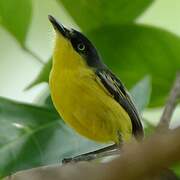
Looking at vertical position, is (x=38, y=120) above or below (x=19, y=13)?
below

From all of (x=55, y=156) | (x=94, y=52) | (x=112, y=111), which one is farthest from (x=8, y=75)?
(x=55, y=156)

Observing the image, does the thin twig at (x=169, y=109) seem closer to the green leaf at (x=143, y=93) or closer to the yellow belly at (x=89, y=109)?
the green leaf at (x=143, y=93)

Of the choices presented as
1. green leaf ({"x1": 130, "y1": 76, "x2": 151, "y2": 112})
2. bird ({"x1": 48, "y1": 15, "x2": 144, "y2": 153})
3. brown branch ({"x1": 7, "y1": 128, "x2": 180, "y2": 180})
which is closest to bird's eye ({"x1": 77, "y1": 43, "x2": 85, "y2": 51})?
bird ({"x1": 48, "y1": 15, "x2": 144, "y2": 153})

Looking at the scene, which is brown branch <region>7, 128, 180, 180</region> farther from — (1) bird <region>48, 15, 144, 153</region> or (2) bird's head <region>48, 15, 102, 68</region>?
(2) bird's head <region>48, 15, 102, 68</region>

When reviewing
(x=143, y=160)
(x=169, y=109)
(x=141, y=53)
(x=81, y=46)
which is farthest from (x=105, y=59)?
(x=143, y=160)

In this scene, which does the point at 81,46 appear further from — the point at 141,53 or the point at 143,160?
the point at 143,160

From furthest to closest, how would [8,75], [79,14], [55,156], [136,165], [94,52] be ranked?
[8,75] < [94,52] < [79,14] < [55,156] < [136,165]

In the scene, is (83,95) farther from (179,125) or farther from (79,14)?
(179,125)

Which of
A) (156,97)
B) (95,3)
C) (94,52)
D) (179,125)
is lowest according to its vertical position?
(156,97)
